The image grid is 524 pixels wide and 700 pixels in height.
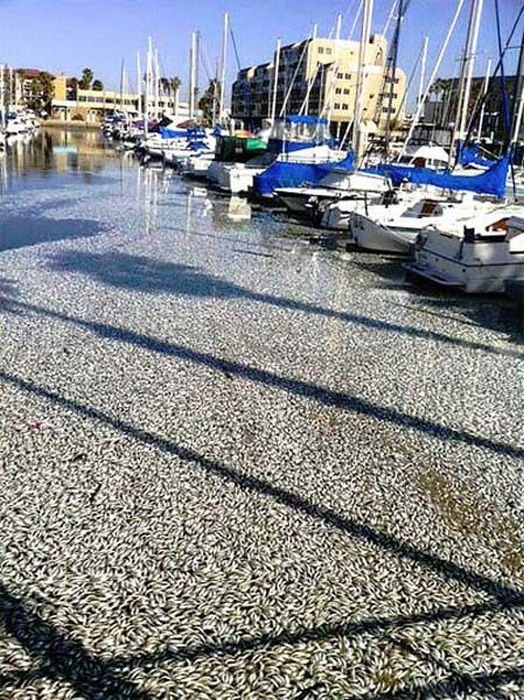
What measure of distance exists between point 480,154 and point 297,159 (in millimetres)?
10235

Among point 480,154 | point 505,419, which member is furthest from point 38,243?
point 480,154

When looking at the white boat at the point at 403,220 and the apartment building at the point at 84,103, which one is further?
the apartment building at the point at 84,103

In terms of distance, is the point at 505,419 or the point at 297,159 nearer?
the point at 505,419

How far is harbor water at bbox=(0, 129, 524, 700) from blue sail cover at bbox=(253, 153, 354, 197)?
1504 centimetres

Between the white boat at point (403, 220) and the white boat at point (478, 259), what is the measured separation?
11.4ft

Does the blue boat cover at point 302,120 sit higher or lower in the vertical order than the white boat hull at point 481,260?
higher

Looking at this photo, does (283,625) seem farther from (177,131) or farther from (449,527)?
(177,131)

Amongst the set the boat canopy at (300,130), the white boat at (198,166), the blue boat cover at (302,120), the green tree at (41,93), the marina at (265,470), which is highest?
the green tree at (41,93)

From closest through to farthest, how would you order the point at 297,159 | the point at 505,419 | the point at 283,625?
the point at 283,625 < the point at 505,419 < the point at 297,159

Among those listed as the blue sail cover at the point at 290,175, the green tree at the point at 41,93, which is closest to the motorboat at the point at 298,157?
the blue sail cover at the point at 290,175

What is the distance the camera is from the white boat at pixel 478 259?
15.1 metres

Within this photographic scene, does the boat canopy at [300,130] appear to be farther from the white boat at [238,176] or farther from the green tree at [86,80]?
the green tree at [86,80]

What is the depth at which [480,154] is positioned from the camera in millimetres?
35562

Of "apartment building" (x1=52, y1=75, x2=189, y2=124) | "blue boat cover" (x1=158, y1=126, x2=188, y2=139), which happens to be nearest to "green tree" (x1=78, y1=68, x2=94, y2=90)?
"apartment building" (x1=52, y1=75, x2=189, y2=124)
